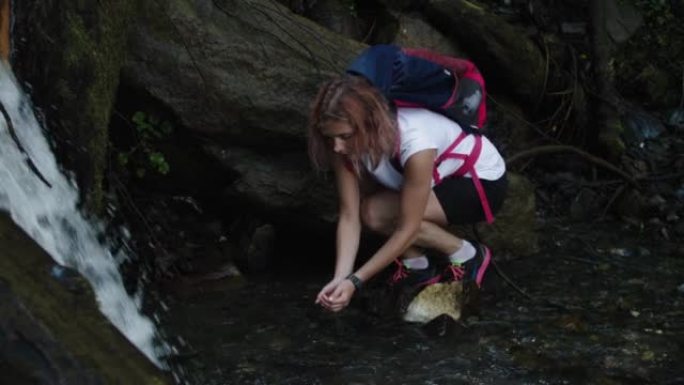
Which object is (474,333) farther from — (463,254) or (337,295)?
(337,295)


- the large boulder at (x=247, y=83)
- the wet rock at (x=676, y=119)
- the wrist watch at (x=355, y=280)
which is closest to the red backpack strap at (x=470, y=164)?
the wrist watch at (x=355, y=280)

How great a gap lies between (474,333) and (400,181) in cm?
79

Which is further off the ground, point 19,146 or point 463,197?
point 19,146

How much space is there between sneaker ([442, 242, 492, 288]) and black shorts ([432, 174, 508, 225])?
0.69ft

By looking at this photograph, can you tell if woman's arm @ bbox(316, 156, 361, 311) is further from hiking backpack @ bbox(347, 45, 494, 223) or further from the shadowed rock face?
the shadowed rock face

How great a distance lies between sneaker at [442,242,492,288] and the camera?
4.95 meters

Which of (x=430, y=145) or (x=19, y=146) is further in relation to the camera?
(x=430, y=145)

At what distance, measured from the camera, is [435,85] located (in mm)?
4551

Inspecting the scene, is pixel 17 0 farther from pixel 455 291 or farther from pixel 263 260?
pixel 455 291

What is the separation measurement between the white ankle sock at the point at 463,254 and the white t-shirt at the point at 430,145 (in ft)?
1.21

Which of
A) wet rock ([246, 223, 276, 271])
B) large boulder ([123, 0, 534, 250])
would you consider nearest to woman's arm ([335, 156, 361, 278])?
large boulder ([123, 0, 534, 250])

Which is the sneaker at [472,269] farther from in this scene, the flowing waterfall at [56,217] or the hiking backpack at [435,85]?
the flowing waterfall at [56,217]

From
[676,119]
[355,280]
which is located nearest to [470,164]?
[355,280]

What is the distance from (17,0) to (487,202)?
2.38 m
